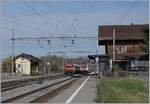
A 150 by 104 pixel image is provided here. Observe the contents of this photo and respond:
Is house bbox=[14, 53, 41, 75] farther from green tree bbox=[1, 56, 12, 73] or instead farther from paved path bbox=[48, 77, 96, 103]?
paved path bbox=[48, 77, 96, 103]

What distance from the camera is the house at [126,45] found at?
78500 mm

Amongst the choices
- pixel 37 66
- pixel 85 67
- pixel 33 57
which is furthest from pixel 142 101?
pixel 37 66

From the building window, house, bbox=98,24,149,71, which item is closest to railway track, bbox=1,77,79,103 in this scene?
house, bbox=98,24,149,71

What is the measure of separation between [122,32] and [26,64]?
3644 centimetres

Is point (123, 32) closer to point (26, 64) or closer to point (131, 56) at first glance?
point (131, 56)

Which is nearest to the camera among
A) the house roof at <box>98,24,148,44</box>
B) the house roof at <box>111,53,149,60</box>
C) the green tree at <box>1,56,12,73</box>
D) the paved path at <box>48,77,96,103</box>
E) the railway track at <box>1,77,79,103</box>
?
the paved path at <box>48,77,96,103</box>

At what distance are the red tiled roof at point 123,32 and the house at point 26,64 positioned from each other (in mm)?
25808

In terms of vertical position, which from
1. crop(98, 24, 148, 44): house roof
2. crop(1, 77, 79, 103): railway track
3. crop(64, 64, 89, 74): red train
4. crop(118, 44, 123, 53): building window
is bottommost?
crop(1, 77, 79, 103): railway track

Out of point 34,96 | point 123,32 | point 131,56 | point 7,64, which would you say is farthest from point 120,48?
point 34,96

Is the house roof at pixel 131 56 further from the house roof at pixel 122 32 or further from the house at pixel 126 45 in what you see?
the house roof at pixel 122 32

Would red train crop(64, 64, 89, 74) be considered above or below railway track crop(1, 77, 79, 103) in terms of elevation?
above

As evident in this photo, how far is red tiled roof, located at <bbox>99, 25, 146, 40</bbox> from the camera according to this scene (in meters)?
89.2

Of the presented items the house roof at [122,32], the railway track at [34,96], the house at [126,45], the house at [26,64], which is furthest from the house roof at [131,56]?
the railway track at [34,96]

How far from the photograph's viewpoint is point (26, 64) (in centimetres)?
12244
